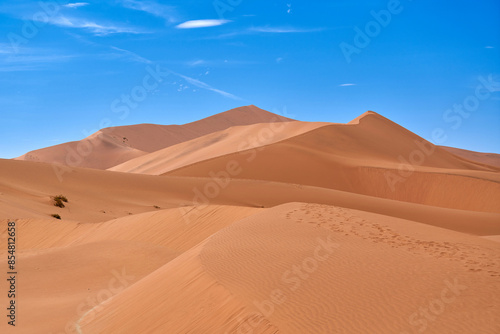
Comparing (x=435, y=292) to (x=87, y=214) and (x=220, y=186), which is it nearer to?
(x=87, y=214)

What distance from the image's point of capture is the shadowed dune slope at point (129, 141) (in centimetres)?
9350

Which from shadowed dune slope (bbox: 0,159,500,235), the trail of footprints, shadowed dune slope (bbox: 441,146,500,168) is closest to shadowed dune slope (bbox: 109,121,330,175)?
shadowed dune slope (bbox: 0,159,500,235)

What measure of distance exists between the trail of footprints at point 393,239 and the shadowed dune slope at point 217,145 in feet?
116

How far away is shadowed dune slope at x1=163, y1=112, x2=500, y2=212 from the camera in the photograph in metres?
36.3

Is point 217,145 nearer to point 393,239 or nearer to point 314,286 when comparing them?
point 393,239

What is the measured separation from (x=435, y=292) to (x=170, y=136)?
11244 cm

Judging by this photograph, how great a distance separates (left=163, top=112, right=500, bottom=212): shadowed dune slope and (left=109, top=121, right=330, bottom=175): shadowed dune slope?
4.04 metres

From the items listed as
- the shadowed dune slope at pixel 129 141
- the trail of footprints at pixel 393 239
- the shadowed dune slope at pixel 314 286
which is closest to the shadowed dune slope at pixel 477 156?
the shadowed dune slope at pixel 129 141

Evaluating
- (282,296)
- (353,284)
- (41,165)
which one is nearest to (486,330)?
(353,284)

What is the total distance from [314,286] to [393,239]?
12.3ft

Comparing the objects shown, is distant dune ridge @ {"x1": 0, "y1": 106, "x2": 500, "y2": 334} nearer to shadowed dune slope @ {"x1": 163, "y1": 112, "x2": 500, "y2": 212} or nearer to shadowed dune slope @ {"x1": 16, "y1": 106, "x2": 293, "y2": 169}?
shadowed dune slope @ {"x1": 163, "y1": 112, "x2": 500, "y2": 212}

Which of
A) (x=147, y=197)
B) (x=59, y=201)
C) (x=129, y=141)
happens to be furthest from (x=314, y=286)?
(x=129, y=141)

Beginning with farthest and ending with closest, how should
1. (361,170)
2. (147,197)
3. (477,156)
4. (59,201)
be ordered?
(477,156) → (361,170) → (147,197) → (59,201)

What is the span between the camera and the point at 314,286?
659 cm
